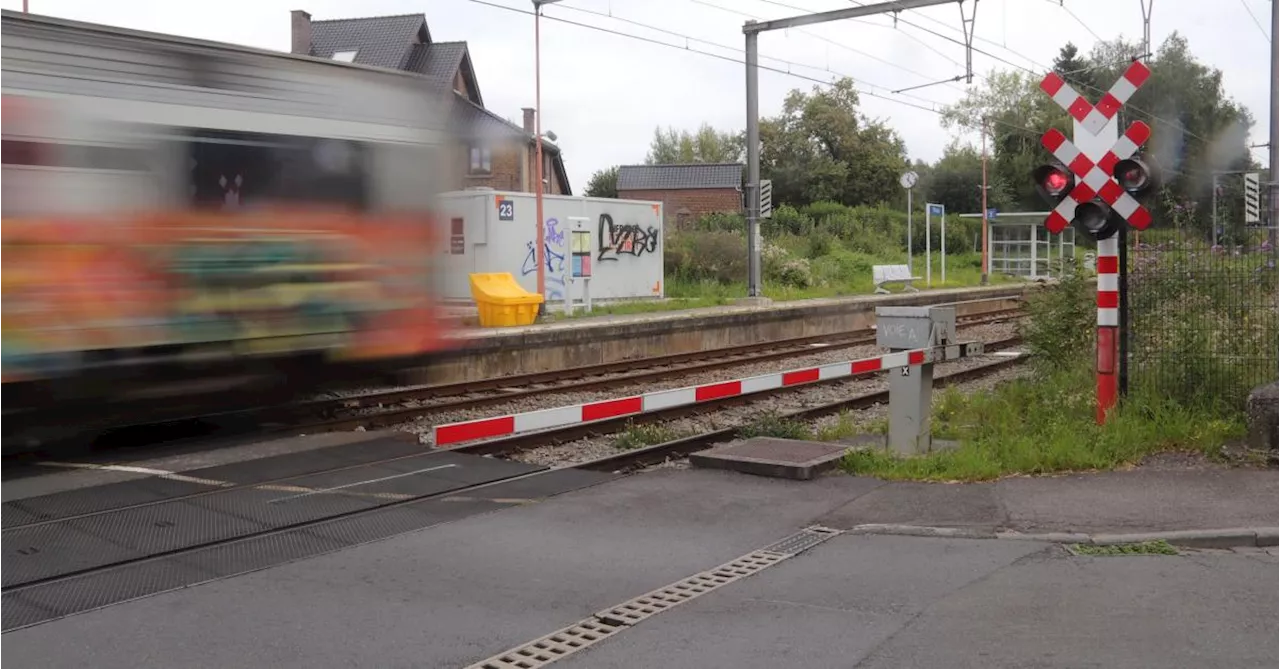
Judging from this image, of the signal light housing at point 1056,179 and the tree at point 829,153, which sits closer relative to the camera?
the signal light housing at point 1056,179

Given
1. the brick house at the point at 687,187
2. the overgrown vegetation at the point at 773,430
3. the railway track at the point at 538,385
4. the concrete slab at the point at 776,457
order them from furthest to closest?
1. the brick house at the point at 687,187
2. the railway track at the point at 538,385
3. the overgrown vegetation at the point at 773,430
4. the concrete slab at the point at 776,457

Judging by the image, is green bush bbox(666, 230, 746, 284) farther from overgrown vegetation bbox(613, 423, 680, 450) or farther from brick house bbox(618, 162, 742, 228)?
brick house bbox(618, 162, 742, 228)

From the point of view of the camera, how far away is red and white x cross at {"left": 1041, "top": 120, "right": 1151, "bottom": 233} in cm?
852

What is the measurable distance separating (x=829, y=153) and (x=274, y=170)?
207ft

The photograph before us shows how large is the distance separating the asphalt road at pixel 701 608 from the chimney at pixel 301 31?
132 ft

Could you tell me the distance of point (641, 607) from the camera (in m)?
5.10

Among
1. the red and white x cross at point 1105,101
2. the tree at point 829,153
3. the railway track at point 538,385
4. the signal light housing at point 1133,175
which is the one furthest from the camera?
the tree at point 829,153

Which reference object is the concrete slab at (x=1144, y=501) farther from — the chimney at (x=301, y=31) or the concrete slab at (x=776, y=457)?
the chimney at (x=301, y=31)

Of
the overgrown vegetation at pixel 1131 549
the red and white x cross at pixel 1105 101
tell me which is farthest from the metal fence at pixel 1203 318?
the overgrown vegetation at pixel 1131 549

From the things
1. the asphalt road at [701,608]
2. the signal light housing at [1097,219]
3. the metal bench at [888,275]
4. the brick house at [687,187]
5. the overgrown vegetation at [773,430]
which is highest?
the brick house at [687,187]

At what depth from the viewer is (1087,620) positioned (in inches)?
188

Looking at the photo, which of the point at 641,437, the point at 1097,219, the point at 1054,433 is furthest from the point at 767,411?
the point at 1097,219

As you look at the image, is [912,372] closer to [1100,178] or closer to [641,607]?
[1100,178]

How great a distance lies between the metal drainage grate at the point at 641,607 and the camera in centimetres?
444
